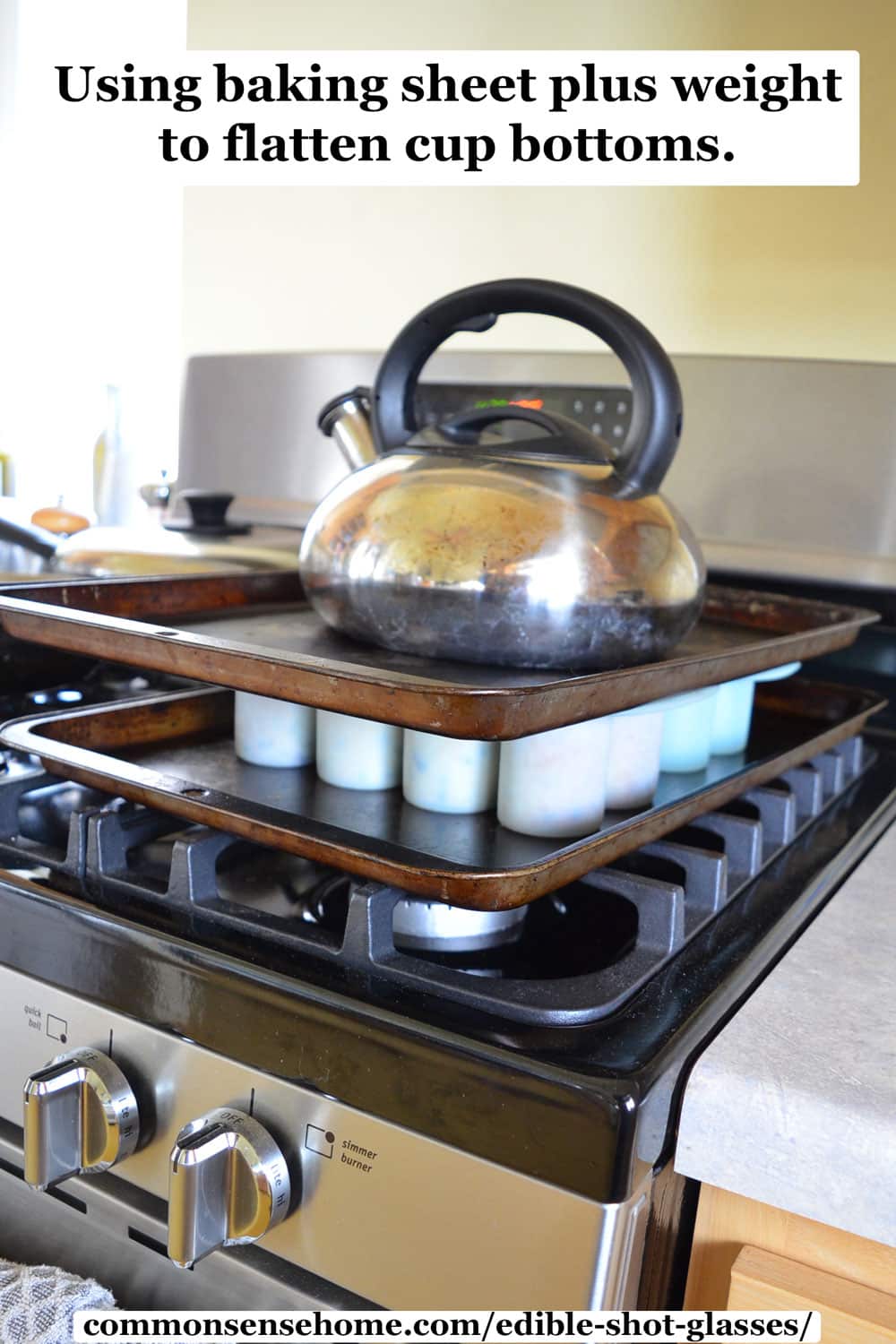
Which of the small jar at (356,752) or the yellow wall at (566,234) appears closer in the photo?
the small jar at (356,752)

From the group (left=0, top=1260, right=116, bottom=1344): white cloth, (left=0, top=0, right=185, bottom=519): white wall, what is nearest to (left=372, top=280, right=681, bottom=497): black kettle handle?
(left=0, top=1260, right=116, bottom=1344): white cloth

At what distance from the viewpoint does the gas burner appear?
21.8 inches

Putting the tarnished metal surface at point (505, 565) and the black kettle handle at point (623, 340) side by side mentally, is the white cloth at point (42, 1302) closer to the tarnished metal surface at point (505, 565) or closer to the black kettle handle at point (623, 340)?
the tarnished metal surface at point (505, 565)

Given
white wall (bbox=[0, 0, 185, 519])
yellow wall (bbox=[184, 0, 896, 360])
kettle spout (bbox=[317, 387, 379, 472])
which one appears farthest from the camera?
white wall (bbox=[0, 0, 185, 519])

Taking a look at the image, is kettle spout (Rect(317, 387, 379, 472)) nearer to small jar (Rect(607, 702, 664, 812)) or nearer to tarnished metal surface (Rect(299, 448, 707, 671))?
tarnished metal surface (Rect(299, 448, 707, 671))

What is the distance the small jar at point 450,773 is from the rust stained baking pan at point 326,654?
0.05 metres

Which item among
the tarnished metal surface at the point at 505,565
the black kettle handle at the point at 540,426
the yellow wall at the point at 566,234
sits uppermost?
the yellow wall at the point at 566,234

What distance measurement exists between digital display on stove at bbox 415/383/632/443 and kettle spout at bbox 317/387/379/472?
0.50 ft

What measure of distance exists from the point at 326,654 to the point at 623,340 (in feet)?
0.77

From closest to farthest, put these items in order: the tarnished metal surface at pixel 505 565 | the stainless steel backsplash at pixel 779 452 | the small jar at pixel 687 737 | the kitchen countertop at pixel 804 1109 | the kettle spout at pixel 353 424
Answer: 1. the kitchen countertop at pixel 804 1109
2. the tarnished metal surface at pixel 505 565
3. the small jar at pixel 687 737
4. the kettle spout at pixel 353 424
5. the stainless steel backsplash at pixel 779 452

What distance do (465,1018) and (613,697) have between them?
0.15 m

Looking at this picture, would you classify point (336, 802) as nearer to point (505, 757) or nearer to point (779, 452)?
point (505, 757)

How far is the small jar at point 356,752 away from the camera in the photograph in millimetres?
613

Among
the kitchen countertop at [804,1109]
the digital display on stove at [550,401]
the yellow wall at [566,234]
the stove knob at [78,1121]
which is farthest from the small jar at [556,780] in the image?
the yellow wall at [566,234]
